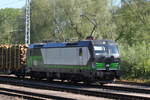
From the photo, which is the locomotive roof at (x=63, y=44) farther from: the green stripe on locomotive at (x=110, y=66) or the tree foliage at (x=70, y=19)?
the tree foliage at (x=70, y=19)

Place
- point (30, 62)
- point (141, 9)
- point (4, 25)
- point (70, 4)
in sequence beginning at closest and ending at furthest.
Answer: point (30, 62) < point (141, 9) < point (70, 4) < point (4, 25)

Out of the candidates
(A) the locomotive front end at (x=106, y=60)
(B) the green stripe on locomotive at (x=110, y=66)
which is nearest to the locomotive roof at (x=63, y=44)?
(A) the locomotive front end at (x=106, y=60)

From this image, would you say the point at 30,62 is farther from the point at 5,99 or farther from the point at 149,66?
the point at 5,99

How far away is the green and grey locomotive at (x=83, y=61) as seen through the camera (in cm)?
2077

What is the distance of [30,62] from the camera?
86.1 ft

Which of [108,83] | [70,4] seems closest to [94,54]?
→ [108,83]

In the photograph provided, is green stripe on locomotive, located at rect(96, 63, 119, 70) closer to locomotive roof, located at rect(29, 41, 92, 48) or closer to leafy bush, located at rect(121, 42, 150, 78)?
locomotive roof, located at rect(29, 41, 92, 48)

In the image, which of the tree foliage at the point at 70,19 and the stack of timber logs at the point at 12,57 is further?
the tree foliage at the point at 70,19

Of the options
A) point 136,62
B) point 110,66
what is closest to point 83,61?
point 110,66

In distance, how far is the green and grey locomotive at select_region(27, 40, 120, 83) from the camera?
818 inches

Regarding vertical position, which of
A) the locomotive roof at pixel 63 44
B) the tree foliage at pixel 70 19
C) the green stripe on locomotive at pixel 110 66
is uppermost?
the tree foliage at pixel 70 19

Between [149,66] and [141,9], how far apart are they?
15.8 metres

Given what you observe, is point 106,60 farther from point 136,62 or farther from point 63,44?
point 136,62

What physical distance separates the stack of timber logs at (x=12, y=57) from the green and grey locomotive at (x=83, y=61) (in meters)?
3.84
